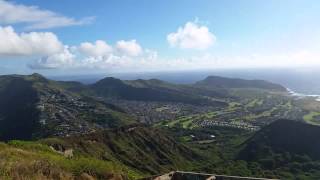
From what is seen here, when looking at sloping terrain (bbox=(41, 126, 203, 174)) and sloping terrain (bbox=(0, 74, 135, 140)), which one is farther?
sloping terrain (bbox=(0, 74, 135, 140))

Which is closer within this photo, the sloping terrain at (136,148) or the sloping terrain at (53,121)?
the sloping terrain at (136,148)

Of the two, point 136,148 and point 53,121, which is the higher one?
point 136,148

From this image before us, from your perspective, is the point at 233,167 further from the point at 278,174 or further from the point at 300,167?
the point at 300,167

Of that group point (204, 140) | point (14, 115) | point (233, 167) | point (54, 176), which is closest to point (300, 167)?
point (233, 167)

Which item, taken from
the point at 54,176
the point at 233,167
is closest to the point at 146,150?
the point at 233,167

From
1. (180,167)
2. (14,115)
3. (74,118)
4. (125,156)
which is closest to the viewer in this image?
(125,156)

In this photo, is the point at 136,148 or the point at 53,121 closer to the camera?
the point at 136,148

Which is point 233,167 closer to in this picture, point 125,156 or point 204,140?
point 125,156

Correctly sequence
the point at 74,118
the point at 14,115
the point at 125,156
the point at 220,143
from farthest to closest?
the point at 14,115 < the point at 74,118 < the point at 220,143 < the point at 125,156

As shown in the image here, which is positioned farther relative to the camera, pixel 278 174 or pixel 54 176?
pixel 278 174

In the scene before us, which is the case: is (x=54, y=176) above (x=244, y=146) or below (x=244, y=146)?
above
